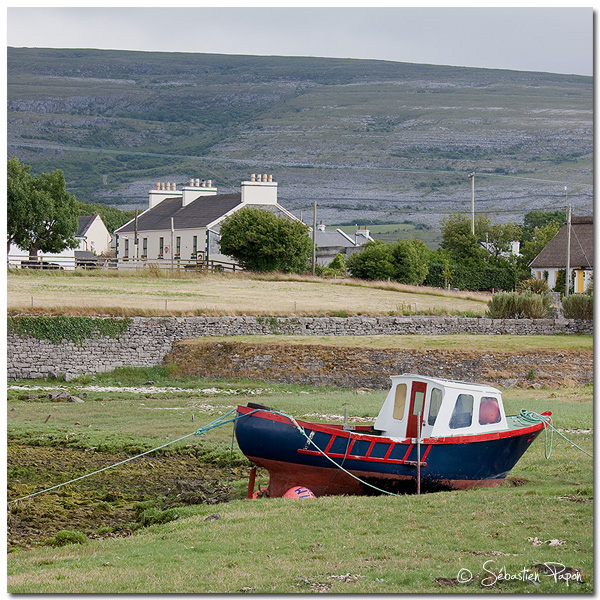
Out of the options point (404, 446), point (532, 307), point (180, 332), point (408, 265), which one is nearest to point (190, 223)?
point (408, 265)

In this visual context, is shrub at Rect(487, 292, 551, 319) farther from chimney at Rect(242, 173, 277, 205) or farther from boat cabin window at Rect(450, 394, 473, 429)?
chimney at Rect(242, 173, 277, 205)

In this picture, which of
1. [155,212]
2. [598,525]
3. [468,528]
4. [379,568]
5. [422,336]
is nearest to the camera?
[598,525]

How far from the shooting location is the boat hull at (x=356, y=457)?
15.5 m

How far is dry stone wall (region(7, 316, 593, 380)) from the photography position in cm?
3444

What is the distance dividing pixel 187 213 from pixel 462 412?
68.4 m

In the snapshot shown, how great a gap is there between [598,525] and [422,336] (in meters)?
30.8

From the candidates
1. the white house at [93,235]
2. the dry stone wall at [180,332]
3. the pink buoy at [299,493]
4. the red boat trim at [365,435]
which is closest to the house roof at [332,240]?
the white house at [93,235]

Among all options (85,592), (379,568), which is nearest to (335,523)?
(379,568)

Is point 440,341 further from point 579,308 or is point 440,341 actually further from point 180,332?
point 180,332

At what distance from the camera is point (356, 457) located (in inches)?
609

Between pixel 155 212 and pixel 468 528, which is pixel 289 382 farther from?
pixel 155 212

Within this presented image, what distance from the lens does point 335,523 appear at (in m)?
12.6

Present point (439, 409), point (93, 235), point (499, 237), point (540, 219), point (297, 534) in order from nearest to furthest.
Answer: point (297, 534) → point (439, 409) → point (499, 237) → point (93, 235) → point (540, 219)

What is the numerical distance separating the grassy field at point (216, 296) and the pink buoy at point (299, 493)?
2270 centimetres
